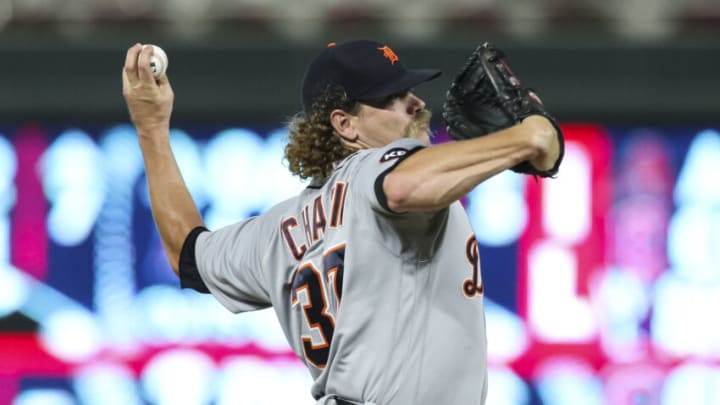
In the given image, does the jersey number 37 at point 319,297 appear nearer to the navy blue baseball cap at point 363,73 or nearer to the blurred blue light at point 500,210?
Answer: the navy blue baseball cap at point 363,73

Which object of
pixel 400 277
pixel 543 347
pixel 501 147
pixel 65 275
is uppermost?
pixel 501 147

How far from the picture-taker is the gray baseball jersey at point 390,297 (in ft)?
9.27

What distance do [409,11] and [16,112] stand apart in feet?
6.52

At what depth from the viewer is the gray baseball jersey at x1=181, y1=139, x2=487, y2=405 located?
9.27 feet

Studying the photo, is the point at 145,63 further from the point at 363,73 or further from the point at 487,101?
the point at 487,101

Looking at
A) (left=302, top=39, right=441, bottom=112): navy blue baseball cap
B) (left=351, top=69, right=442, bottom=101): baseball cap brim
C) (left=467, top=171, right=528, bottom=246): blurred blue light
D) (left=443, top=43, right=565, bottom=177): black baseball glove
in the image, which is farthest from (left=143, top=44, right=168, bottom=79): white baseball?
(left=467, top=171, right=528, bottom=246): blurred blue light

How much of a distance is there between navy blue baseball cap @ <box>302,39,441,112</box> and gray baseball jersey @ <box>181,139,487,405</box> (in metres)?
0.19

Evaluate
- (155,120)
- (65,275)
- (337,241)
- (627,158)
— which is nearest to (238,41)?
(65,275)

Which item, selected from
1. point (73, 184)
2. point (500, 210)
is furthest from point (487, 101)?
point (73, 184)

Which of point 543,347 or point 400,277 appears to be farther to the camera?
point 543,347

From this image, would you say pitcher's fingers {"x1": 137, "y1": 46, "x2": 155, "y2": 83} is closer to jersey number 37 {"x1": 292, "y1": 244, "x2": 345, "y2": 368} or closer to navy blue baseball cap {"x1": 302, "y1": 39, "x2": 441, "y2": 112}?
navy blue baseball cap {"x1": 302, "y1": 39, "x2": 441, "y2": 112}

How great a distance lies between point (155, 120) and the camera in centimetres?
339

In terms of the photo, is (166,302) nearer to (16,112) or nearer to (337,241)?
(16,112)

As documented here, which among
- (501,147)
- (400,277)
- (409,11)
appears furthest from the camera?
(409,11)
